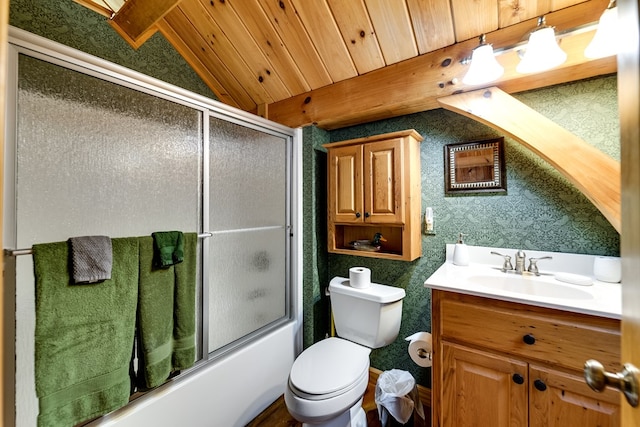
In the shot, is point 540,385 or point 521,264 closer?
point 540,385

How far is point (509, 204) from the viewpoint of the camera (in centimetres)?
157

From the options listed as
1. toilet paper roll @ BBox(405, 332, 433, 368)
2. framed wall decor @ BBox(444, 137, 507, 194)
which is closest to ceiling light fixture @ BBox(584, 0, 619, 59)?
framed wall decor @ BBox(444, 137, 507, 194)

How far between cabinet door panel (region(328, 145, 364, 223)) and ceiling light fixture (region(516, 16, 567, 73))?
3.12 ft

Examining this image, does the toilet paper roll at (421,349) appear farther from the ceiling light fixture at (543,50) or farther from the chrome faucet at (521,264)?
the ceiling light fixture at (543,50)

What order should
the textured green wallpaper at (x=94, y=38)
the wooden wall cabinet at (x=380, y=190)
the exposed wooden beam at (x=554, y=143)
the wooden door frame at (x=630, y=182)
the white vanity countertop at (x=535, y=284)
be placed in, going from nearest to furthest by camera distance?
the wooden door frame at (x=630, y=182), the white vanity countertop at (x=535, y=284), the exposed wooden beam at (x=554, y=143), the textured green wallpaper at (x=94, y=38), the wooden wall cabinet at (x=380, y=190)

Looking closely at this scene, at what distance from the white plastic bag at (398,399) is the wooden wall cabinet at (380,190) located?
0.72m

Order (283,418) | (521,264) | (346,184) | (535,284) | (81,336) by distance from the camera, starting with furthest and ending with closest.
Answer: (346,184) < (283,418) < (521,264) < (535,284) < (81,336)

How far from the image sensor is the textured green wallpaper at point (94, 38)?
1.29 meters

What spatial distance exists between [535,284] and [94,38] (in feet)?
8.65

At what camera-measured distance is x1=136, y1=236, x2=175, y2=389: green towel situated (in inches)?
46.5

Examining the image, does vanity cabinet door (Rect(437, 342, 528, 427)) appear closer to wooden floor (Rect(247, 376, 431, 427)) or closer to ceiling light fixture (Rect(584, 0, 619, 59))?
wooden floor (Rect(247, 376, 431, 427))

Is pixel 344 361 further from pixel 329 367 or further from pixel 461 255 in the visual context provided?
pixel 461 255

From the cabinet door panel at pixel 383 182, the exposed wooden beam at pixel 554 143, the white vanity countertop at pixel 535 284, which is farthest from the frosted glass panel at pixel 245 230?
the exposed wooden beam at pixel 554 143

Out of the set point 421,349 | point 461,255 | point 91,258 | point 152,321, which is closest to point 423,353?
point 421,349
